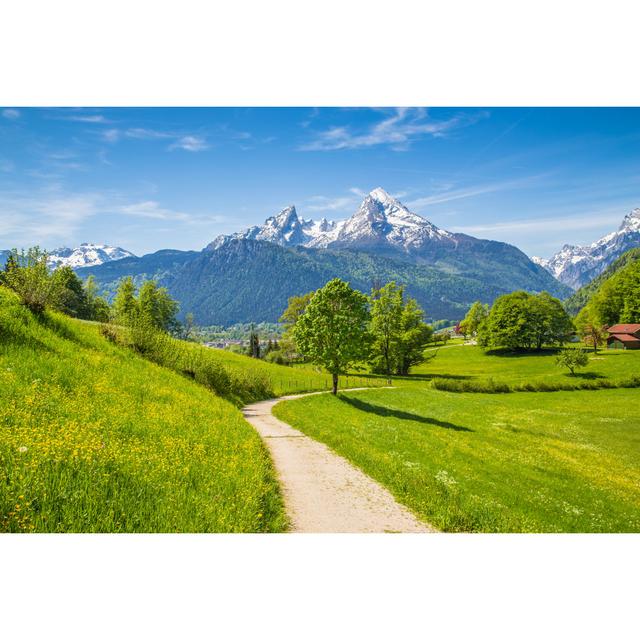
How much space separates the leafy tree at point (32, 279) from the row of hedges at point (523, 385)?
120 ft

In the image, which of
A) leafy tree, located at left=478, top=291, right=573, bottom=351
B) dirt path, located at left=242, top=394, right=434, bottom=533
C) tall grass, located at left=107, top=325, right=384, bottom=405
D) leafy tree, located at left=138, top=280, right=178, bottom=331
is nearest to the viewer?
dirt path, located at left=242, top=394, right=434, bottom=533

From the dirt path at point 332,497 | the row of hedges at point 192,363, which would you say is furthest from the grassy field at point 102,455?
the row of hedges at point 192,363

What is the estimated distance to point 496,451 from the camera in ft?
54.4

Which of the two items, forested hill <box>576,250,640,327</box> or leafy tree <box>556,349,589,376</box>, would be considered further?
forested hill <box>576,250,640,327</box>

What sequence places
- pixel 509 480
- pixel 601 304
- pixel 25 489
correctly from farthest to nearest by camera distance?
pixel 601 304, pixel 509 480, pixel 25 489

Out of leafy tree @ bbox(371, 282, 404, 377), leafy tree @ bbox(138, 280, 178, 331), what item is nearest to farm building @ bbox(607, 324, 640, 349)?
leafy tree @ bbox(371, 282, 404, 377)

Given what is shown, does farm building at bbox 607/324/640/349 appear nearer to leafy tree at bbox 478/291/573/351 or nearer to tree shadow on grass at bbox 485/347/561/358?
tree shadow on grass at bbox 485/347/561/358

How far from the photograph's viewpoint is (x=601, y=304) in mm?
64188

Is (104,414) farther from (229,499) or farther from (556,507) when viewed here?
(556,507)

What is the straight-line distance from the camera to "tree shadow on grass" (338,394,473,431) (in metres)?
22.6

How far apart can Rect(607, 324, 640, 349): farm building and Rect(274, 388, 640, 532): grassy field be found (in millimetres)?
30479

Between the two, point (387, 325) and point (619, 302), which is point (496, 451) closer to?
point (387, 325)
